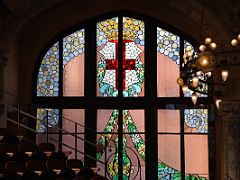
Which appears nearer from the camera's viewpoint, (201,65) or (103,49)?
(201,65)

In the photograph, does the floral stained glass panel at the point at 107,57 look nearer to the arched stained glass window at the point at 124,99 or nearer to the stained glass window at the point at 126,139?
the arched stained glass window at the point at 124,99

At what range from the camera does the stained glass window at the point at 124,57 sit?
15.2 metres

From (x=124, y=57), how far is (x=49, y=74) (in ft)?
6.14

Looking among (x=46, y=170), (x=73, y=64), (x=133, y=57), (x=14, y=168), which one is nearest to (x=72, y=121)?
(x=73, y=64)

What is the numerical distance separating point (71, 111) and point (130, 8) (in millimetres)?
2858

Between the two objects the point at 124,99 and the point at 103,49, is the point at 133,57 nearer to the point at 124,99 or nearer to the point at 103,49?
the point at 103,49

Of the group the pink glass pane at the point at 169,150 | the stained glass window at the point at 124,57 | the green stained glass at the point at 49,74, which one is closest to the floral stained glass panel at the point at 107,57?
the stained glass window at the point at 124,57

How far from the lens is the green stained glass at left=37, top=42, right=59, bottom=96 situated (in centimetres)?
1521

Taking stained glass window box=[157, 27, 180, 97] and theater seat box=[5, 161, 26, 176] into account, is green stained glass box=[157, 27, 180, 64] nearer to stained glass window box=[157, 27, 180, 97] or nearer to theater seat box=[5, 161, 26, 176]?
→ stained glass window box=[157, 27, 180, 97]

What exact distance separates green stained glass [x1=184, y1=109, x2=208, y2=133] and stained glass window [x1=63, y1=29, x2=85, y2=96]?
2594 mm

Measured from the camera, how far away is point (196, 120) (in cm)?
1495

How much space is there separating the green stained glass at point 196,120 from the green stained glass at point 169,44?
1.28m

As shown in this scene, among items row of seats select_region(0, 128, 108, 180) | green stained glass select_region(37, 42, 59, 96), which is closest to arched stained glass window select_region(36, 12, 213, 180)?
green stained glass select_region(37, 42, 59, 96)

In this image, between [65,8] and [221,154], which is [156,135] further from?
[65,8]
